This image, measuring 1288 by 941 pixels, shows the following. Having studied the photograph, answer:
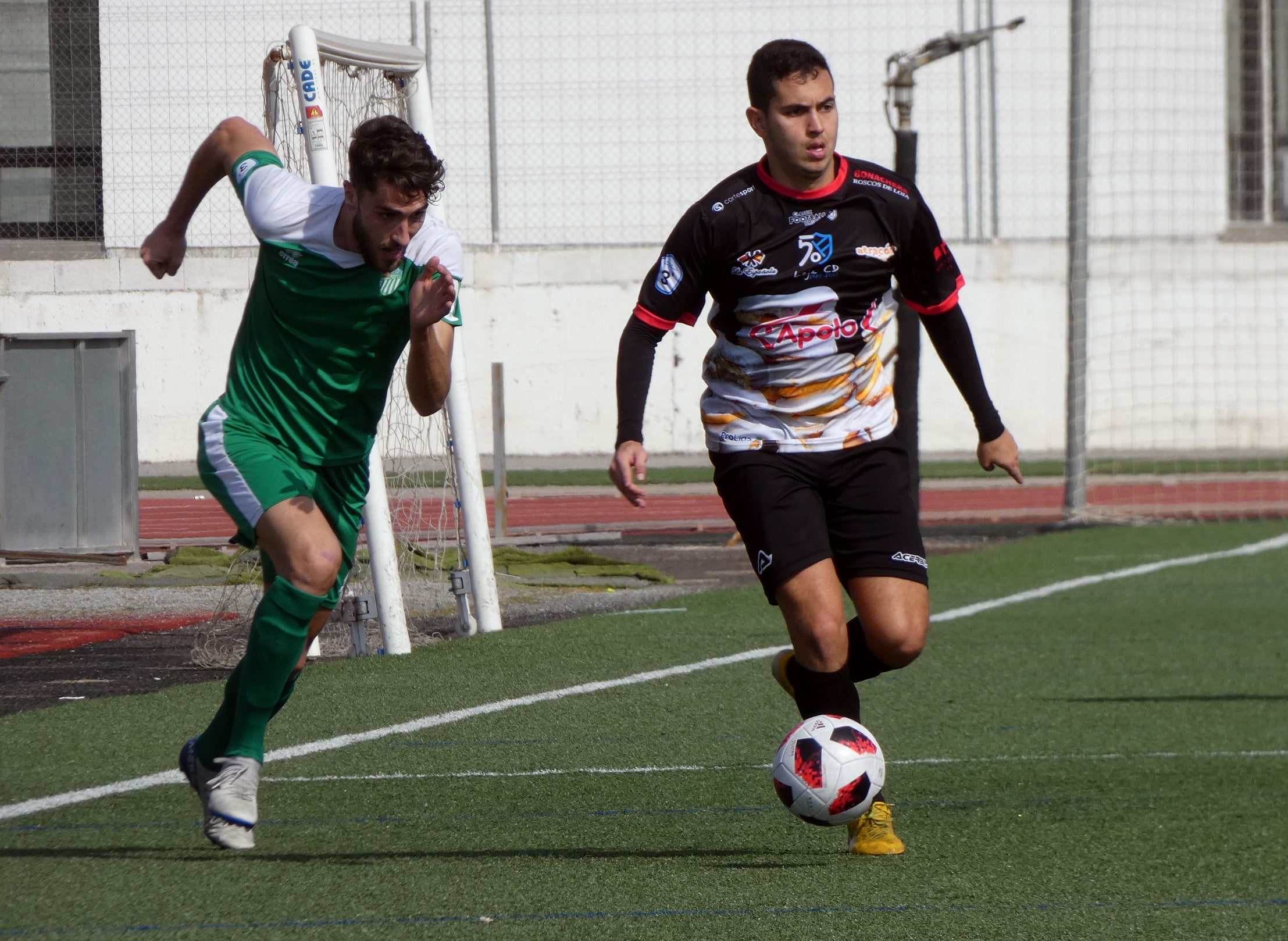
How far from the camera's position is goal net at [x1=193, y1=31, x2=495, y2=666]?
7887 mm

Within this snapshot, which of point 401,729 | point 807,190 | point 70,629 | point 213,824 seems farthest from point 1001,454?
point 70,629

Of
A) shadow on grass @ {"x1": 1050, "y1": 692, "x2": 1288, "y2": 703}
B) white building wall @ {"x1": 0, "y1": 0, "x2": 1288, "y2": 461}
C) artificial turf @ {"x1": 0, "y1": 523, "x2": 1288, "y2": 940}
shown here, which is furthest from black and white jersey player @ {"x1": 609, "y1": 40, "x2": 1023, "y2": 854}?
white building wall @ {"x1": 0, "y1": 0, "x2": 1288, "y2": 461}

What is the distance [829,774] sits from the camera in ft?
13.4

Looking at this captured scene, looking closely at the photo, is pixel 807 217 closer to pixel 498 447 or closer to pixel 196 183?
pixel 196 183

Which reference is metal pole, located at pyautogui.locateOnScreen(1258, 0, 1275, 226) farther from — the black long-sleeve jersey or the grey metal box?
the black long-sleeve jersey

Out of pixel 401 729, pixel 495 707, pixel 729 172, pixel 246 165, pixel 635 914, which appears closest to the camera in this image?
pixel 635 914

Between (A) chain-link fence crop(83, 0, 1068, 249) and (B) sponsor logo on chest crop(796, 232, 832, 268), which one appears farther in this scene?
(A) chain-link fence crop(83, 0, 1068, 249)

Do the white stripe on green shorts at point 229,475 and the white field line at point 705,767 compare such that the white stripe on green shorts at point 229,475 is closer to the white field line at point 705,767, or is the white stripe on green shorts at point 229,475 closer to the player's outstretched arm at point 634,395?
the player's outstretched arm at point 634,395

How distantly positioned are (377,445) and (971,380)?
13.3ft

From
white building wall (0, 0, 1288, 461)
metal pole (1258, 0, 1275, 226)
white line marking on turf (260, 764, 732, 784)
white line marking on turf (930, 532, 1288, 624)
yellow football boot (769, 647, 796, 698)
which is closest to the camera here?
yellow football boot (769, 647, 796, 698)

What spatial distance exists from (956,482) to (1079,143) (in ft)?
16.1

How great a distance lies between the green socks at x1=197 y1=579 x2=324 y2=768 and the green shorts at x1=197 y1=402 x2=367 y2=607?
118 mm

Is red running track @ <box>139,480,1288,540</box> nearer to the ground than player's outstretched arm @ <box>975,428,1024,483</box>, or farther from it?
nearer to the ground

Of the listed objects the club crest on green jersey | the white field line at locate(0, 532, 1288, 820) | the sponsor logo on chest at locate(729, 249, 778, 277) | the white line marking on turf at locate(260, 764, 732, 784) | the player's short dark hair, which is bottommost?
the white line marking on turf at locate(260, 764, 732, 784)
